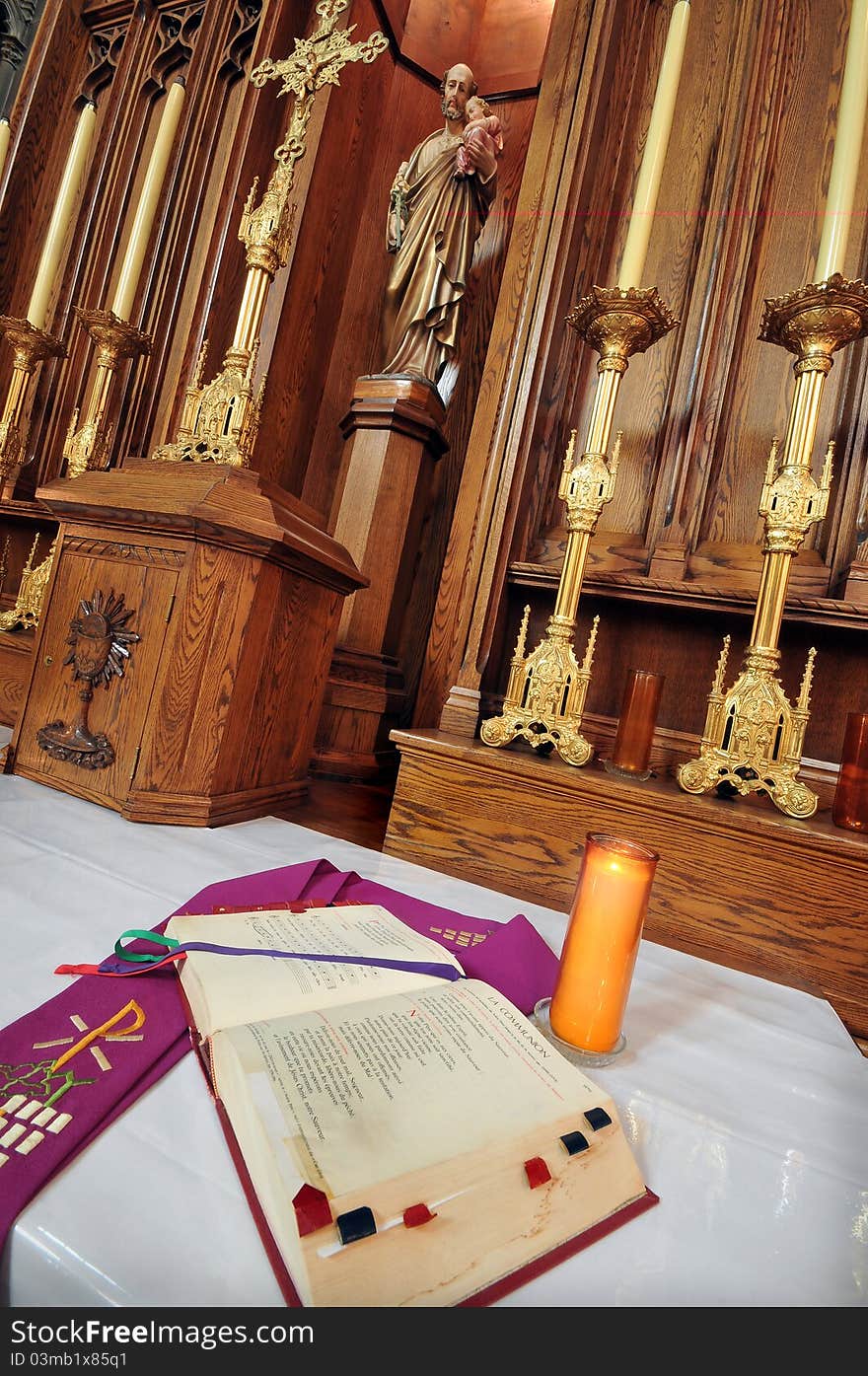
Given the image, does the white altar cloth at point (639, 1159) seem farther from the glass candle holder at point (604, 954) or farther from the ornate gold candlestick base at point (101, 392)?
the ornate gold candlestick base at point (101, 392)

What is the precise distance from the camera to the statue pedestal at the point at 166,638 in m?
1.18

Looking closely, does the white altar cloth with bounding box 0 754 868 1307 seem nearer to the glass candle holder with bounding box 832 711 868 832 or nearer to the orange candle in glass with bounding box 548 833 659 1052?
the orange candle in glass with bounding box 548 833 659 1052

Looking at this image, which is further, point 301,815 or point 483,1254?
point 301,815

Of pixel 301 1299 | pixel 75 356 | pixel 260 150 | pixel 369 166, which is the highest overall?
pixel 369 166

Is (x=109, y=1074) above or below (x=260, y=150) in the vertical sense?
below

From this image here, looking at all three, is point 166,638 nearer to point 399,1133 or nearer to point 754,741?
point 399,1133

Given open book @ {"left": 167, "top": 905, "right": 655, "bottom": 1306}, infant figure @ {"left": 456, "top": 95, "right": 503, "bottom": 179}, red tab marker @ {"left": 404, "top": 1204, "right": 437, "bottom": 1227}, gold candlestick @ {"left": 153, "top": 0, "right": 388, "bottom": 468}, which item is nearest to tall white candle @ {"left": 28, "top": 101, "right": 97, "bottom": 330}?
gold candlestick @ {"left": 153, "top": 0, "right": 388, "bottom": 468}

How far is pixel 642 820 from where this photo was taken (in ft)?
3.93

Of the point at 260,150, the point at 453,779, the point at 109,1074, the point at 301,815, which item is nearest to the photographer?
the point at 109,1074

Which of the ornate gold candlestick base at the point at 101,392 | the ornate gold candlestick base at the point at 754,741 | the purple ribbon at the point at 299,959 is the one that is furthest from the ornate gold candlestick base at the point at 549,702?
the ornate gold candlestick base at the point at 101,392

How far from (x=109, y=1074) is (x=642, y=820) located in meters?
0.94

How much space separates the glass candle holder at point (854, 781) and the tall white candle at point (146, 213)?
6.25 feet
